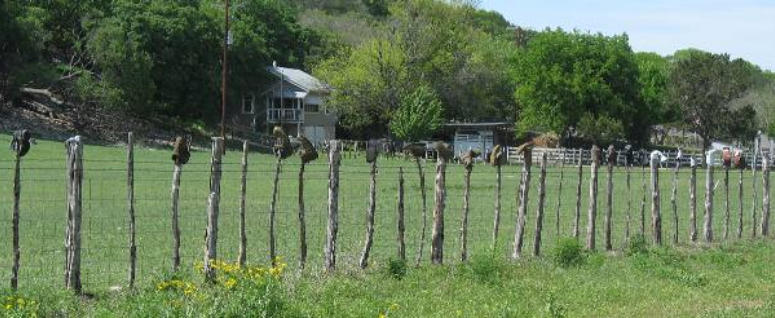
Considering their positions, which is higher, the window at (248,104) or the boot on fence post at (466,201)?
the window at (248,104)

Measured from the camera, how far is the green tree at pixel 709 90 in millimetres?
78938

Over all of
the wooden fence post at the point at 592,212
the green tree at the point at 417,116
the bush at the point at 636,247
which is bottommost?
the bush at the point at 636,247

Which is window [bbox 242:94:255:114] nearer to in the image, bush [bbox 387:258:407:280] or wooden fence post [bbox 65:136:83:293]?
bush [bbox 387:258:407:280]

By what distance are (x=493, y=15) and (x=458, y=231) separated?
168209 millimetres

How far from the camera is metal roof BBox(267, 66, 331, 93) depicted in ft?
259

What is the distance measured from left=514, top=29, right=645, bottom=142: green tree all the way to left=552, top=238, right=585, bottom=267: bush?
60299 mm

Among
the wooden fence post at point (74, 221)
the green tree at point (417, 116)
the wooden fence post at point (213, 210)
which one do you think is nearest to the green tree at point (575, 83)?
the green tree at point (417, 116)

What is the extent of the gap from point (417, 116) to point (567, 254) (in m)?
53.9

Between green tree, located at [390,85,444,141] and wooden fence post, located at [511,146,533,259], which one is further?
green tree, located at [390,85,444,141]

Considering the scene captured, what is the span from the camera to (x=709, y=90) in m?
79.4

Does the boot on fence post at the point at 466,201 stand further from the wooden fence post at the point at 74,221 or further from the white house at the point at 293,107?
the white house at the point at 293,107

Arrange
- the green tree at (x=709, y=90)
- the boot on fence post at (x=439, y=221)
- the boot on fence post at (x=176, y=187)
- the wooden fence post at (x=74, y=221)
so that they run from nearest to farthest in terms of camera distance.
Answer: the wooden fence post at (x=74, y=221) → the boot on fence post at (x=176, y=187) → the boot on fence post at (x=439, y=221) → the green tree at (x=709, y=90)

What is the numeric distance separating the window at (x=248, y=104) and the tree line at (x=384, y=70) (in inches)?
86.6

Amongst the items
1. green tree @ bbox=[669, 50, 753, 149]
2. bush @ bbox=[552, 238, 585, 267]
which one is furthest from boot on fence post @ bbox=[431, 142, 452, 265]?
green tree @ bbox=[669, 50, 753, 149]
